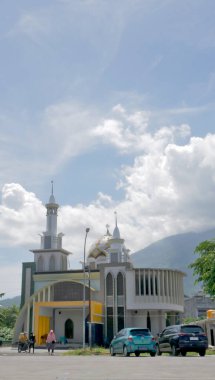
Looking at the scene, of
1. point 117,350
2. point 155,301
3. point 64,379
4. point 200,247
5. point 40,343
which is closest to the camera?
point 64,379

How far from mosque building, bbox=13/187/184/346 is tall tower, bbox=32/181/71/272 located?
3.25 metres

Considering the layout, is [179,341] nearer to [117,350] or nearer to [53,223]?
[117,350]

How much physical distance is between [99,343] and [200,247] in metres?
25.7

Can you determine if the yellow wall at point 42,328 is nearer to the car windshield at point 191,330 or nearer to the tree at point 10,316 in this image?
the car windshield at point 191,330

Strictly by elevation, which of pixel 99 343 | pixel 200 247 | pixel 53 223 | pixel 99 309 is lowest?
pixel 99 343

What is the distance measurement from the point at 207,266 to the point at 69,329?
30850 mm

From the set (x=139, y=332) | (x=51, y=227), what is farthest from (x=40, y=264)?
(x=139, y=332)

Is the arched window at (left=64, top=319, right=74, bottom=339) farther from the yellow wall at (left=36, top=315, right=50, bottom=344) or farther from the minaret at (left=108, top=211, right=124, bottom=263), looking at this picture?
the minaret at (left=108, top=211, right=124, bottom=263)

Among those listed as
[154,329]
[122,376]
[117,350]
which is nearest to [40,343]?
[154,329]

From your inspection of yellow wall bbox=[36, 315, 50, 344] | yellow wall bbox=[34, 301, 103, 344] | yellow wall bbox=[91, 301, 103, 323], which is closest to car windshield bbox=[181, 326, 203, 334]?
yellow wall bbox=[34, 301, 103, 344]

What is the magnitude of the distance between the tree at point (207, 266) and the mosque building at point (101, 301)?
22.2 meters

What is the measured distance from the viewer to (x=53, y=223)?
68.0 meters

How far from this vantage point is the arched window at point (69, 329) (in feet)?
189

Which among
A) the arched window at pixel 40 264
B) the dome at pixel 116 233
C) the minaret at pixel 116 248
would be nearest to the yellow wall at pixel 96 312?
the minaret at pixel 116 248
